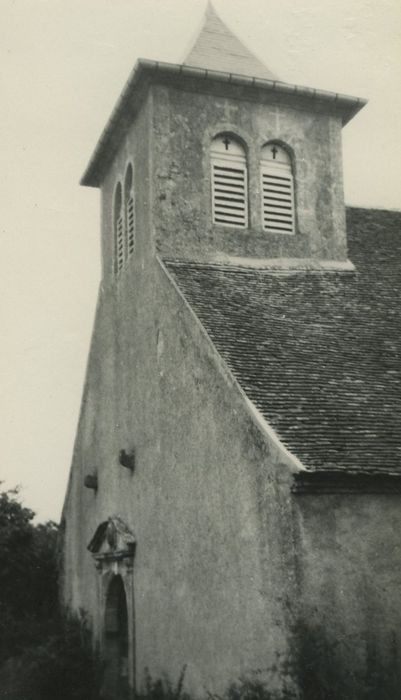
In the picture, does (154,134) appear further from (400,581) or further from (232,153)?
(400,581)

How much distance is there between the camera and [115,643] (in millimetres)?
14703

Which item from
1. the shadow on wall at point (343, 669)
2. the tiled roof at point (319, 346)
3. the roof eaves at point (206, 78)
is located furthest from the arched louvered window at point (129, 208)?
the shadow on wall at point (343, 669)

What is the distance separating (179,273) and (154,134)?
2.74 m

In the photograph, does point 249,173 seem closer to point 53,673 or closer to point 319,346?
point 319,346

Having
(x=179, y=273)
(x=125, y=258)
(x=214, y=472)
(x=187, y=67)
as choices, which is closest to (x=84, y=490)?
(x=125, y=258)

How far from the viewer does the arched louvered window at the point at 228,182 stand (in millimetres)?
14125

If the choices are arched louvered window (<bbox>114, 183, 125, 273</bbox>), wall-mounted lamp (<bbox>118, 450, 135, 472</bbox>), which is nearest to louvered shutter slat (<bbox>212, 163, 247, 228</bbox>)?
arched louvered window (<bbox>114, 183, 125, 273</bbox>)

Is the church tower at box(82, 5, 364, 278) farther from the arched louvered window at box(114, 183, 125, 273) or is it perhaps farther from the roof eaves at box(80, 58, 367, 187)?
the arched louvered window at box(114, 183, 125, 273)

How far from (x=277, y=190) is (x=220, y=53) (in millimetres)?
2983

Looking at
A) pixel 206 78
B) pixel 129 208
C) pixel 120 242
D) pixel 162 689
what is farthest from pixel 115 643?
pixel 206 78

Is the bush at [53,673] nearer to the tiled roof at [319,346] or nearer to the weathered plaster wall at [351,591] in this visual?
the tiled roof at [319,346]

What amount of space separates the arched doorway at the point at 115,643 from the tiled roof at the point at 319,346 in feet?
18.8

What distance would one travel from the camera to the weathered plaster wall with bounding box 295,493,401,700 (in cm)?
815

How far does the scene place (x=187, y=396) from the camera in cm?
1145
